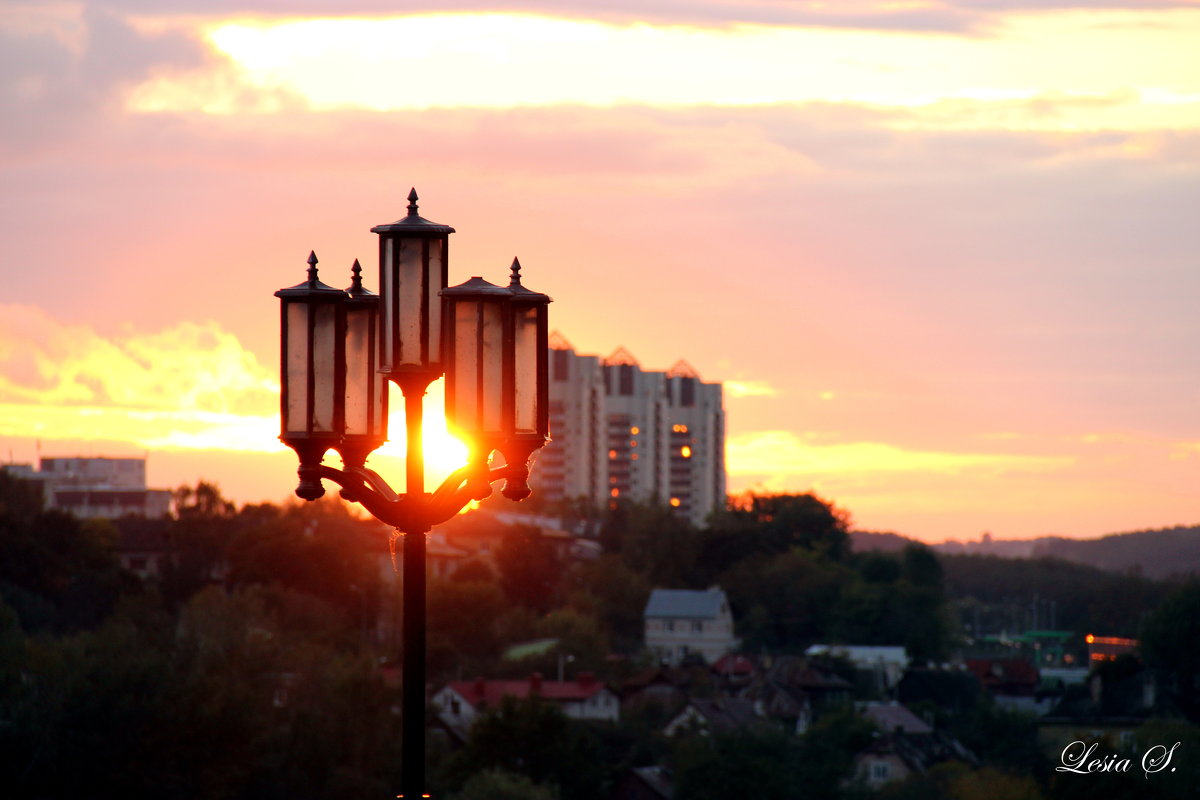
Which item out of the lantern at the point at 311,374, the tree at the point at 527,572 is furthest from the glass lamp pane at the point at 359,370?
the tree at the point at 527,572

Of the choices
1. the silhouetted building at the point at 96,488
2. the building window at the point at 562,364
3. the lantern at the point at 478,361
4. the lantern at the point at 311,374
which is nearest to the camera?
the lantern at the point at 478,361

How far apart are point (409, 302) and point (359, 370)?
51cm

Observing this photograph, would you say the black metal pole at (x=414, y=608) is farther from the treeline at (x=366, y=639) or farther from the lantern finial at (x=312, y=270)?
the treeline at (x=366, y=639)

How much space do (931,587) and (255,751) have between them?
67.1 metres

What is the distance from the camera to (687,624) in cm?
10062

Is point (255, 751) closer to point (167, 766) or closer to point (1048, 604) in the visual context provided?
point (167, 766)

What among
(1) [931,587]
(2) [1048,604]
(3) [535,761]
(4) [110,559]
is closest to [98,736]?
(3) [535,761]

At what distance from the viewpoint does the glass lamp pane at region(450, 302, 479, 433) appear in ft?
21.4

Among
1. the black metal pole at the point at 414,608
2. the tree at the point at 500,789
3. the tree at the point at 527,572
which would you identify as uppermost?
the black metal pole at the point at 414,608

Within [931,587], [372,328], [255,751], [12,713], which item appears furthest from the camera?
[931,587]

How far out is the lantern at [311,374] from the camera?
6.86 m

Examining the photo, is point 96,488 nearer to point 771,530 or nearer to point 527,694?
point 771,530

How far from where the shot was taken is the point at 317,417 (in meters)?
6.89

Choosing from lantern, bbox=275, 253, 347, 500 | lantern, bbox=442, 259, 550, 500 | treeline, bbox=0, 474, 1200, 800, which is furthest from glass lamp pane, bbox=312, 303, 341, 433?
treeline, bbox=0, 474, 1200, 800
